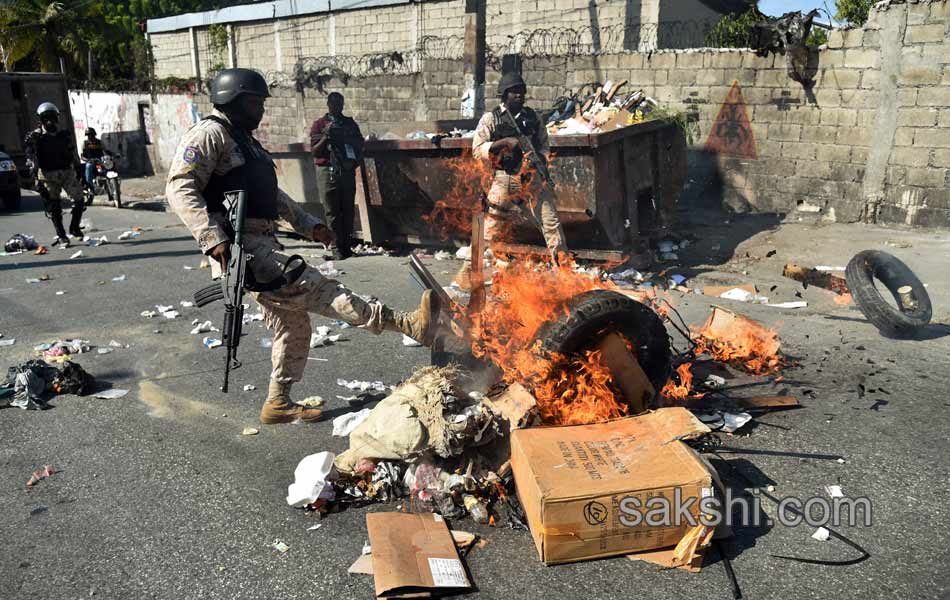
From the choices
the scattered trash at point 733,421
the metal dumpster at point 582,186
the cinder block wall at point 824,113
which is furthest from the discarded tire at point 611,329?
the cinder block wall at point 824,113

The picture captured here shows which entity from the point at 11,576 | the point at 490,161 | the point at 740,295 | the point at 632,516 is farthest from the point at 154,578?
the point at 740,295

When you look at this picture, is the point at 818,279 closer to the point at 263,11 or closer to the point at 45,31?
the point at 263,11

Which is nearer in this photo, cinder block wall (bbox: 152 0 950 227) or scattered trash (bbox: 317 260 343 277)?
scattered trash (bbox: 317 260 343 277)

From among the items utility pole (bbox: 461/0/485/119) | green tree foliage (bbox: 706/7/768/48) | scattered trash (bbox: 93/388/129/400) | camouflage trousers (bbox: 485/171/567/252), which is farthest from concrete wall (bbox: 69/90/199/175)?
scattered trash (bbox: 93/388/129/400)

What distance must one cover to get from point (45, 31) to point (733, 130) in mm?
25882

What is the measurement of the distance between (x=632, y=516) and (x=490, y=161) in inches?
171

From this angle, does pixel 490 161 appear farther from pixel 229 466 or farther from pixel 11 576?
pixel 11 576

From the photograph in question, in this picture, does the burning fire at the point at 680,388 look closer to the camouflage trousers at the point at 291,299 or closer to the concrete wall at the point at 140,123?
the camouflage trousers at the point at 291,299

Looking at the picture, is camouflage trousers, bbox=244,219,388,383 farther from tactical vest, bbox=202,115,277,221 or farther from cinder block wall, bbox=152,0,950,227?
cinder block wall, bbox=152,0,950,227

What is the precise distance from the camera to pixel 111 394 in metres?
4.45

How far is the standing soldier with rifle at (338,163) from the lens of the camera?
8.09 m

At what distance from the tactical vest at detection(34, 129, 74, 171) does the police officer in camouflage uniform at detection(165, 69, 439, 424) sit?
6.74 m

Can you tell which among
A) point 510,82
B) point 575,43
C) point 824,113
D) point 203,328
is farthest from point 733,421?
point 575,43

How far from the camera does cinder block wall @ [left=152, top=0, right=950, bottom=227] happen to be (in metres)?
8.00
